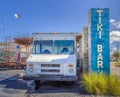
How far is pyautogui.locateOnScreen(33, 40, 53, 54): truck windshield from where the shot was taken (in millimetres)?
13688

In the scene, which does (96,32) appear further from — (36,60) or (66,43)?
(36,60)

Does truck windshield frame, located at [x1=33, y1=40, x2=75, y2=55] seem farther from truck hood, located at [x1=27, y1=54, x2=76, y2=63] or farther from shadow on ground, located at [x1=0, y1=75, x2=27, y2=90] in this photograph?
shadow on ground, located at [x1=0, y1=75, x2=27, y2=90]

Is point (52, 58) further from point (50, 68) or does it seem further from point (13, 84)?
point (13, 84)

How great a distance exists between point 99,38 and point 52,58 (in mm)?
2726

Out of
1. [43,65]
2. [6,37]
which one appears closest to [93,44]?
[43,65]

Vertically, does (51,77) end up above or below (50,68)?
below

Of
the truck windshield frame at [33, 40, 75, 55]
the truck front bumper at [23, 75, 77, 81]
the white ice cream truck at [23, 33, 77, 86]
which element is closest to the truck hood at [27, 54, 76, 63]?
the white ice cream truck at [23, 33, 77, 86]

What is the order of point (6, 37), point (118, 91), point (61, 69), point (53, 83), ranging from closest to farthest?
point (118, 91) → point (61, 69) → point (53, 83) → point (6, 37)

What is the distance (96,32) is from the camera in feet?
42.7

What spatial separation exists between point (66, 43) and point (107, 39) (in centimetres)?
228

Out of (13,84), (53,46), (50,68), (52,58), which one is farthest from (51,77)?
(13,84)

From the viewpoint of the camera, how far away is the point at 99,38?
13.0m

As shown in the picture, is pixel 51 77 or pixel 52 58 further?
pixel 52 58

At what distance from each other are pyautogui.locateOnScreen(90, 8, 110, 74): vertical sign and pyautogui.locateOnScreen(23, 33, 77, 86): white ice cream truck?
1.13 m
